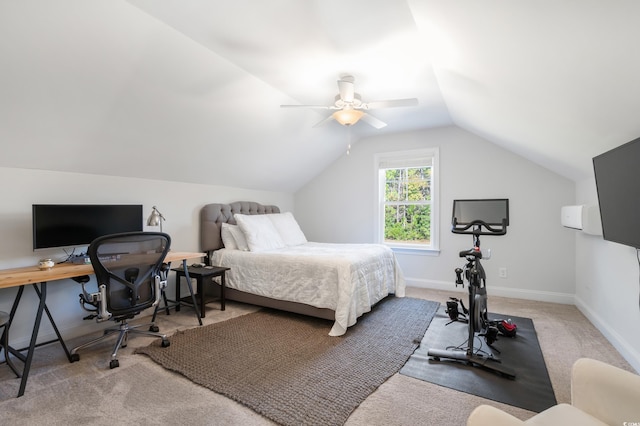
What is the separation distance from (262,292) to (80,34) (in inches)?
106

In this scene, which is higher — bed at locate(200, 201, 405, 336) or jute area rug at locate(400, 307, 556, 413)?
bed at locate(200, 201, 405, 336)

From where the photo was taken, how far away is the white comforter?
116 inches

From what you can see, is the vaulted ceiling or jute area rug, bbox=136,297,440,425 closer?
the vaulted ceiling

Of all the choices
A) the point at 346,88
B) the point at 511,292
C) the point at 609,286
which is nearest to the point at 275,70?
the point at 346,88

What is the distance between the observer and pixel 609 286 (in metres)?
2.80

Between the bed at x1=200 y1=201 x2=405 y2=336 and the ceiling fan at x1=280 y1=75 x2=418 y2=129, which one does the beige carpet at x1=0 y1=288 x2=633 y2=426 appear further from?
the ceiling fan at x1=280 y1=75 x2=418 y2=129

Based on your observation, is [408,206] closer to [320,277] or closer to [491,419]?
[320,277]

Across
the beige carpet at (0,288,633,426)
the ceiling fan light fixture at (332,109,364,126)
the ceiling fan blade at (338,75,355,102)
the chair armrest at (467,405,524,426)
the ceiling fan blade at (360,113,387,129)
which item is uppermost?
the ceiling fan blade at (338,75,355,102)

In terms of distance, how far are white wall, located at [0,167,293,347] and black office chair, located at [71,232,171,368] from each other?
1.77ft

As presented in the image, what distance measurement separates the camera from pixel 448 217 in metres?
4.55

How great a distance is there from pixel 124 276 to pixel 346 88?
95.7 inches

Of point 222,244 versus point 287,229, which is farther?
point 287,229

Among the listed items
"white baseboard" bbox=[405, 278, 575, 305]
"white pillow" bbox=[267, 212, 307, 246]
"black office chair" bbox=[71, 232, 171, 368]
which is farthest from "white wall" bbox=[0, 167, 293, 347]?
"white baseboard" bbox=[405, 278, 575, 305]

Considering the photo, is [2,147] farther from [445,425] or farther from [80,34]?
[445,425]
